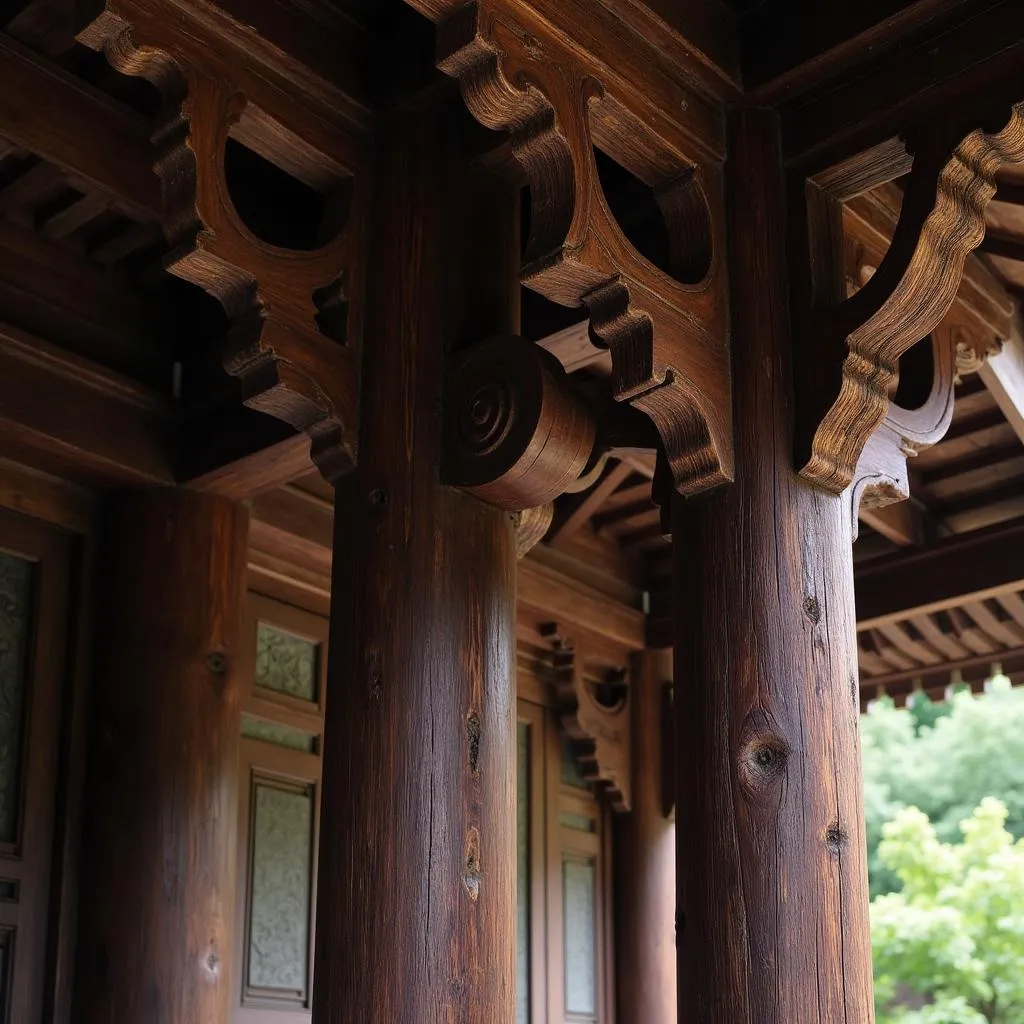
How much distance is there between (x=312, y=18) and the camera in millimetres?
3430

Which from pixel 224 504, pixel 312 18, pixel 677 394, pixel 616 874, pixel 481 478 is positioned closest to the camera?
pixel 677 394

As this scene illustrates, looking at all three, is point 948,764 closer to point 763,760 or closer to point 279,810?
point 279,810

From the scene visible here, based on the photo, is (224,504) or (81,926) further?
(224,504)

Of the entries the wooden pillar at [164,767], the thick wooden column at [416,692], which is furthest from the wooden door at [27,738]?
the thick wooden column at [416,692]

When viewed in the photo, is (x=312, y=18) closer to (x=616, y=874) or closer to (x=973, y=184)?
(x=973, y=184)

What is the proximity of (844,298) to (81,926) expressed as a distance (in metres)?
2.61

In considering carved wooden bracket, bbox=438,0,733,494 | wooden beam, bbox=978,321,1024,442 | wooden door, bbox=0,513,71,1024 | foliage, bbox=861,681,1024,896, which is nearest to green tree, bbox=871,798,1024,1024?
foliage, bbox=861,681,1024,896

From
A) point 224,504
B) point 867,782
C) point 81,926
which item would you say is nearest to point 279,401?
point 224,504

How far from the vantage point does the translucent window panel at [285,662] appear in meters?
5.11

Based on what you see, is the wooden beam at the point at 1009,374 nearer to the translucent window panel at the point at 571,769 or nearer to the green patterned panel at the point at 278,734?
the translucent window panel at the point at 571,769

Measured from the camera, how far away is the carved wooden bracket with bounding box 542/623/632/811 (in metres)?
6.10

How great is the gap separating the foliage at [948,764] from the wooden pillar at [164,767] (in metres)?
15.4

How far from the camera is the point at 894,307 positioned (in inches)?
120

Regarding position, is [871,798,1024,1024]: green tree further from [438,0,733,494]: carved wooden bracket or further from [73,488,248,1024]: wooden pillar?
[438,0,733,494]: carved wooden bracket
